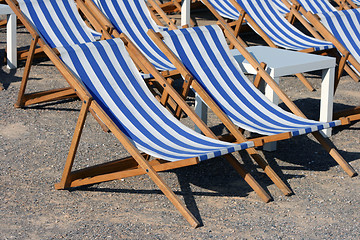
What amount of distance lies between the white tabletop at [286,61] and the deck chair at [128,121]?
808mm

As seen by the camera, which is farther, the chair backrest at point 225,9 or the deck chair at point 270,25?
the chair backrest at point 225,9

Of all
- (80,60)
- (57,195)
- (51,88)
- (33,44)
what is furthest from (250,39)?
(57,195)

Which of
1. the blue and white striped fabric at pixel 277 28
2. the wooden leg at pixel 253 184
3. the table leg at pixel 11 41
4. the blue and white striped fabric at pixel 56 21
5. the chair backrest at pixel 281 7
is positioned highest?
the wooden leg at pixel 253 184

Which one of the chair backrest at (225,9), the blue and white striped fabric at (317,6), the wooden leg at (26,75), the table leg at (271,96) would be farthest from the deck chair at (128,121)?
the blue and white striped fabric at (317,6)

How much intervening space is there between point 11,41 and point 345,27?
121 inches

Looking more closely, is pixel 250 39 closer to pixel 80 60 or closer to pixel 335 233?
pixel 80 60

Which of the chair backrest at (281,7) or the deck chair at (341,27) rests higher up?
the deck chair at (341,27)

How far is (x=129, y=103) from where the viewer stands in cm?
416

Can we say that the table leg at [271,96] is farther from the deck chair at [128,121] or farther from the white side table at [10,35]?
the white side table at [10,35]

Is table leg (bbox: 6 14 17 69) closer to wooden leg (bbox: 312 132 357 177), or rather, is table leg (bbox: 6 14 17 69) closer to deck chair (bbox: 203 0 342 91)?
deck chair (bbox: 203 0 342 91)

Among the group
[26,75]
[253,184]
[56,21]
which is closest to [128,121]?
[253,184]

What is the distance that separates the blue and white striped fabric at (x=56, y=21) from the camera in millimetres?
5512

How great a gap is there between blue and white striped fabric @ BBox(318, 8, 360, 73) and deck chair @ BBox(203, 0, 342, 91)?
0.13 m

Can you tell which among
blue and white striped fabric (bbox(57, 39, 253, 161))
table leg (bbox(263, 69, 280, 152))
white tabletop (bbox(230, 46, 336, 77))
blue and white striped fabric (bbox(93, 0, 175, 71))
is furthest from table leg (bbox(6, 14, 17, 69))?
table leg (bbox(263, 69, 280, 152))
